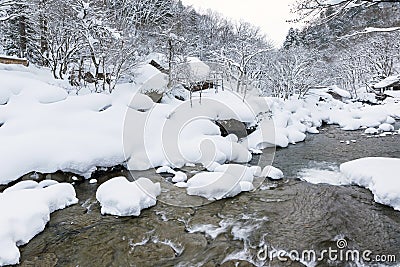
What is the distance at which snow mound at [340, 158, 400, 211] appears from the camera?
20.5ft

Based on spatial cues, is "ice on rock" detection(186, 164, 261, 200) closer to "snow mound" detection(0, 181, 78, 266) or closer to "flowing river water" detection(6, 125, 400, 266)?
"flowing river water" detection(6, 125, 400, 266)

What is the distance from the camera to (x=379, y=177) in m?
7.07

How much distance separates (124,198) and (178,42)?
14.7m

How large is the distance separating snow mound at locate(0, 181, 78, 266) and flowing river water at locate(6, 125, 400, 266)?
17 cm

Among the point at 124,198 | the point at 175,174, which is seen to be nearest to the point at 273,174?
the point at 175,174

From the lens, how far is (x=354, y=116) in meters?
19.7

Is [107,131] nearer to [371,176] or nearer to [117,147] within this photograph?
[117,147]

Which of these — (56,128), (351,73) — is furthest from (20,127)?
(351,73)

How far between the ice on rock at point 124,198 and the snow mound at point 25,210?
0.84 meters

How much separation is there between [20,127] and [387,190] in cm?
967

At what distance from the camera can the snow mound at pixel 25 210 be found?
4588mm

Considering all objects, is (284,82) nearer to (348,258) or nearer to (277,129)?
(277,129)

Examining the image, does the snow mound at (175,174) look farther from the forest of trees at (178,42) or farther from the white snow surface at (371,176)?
the forest of trees at (178,42)

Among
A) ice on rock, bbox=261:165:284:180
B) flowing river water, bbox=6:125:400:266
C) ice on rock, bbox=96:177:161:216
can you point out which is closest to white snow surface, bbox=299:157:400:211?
flowing river water, bbox=6:125:400:266
